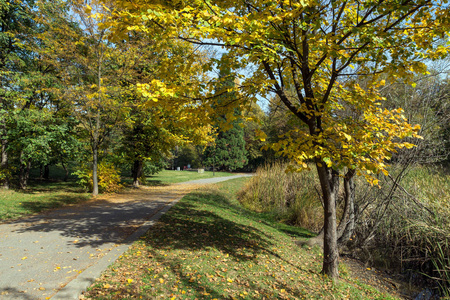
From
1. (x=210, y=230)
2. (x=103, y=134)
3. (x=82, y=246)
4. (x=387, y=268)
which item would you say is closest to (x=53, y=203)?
(x=103, y=134)

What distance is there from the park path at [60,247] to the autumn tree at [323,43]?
11.0ft

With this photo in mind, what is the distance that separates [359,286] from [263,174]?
737cm

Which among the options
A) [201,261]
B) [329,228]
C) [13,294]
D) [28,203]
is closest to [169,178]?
[28,203]

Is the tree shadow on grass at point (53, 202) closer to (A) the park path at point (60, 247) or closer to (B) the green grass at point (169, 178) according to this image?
(A) the park path at point (60, 247)

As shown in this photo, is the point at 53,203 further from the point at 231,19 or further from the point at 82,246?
the point at 231,19

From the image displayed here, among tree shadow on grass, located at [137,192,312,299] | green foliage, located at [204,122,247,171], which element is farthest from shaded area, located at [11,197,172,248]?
green foliage, located at [204,122,247,171]

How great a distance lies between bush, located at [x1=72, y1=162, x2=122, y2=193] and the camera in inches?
423

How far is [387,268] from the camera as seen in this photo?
6223 mm

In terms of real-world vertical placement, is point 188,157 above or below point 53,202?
above

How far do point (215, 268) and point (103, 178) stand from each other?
8830 millimetres

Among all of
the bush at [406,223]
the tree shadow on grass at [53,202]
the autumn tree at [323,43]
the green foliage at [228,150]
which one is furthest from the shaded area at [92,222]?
the green foliage at [228,150]

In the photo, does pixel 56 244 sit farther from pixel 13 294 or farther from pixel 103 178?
pixel 103 178

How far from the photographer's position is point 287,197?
1078cm

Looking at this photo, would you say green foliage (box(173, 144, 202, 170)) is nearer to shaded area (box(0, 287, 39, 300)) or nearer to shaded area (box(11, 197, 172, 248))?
shaded area (box(11, 197, 172, 248))
